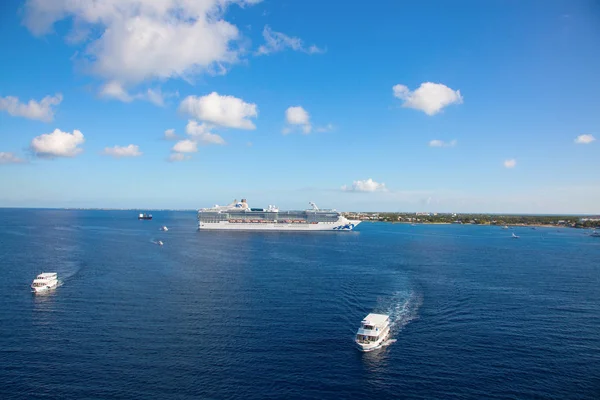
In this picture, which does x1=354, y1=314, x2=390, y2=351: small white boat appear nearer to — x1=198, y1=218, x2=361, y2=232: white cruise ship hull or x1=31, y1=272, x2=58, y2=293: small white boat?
x1=31, y1=272, x2=58, y2=293: small white boat

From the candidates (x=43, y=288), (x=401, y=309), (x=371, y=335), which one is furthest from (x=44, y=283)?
(x=401, y=309)

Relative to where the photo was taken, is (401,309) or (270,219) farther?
(270,219)

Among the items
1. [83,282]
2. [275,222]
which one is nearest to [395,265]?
[83,282]

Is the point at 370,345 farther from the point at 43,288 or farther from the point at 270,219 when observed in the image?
the point at 270,219

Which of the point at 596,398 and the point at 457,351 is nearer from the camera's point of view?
the point at 596,398

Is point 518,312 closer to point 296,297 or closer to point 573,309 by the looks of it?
point 573,309

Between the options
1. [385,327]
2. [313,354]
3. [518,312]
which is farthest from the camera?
[518,312]

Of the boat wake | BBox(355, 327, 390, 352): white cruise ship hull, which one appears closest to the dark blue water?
the boat wake
